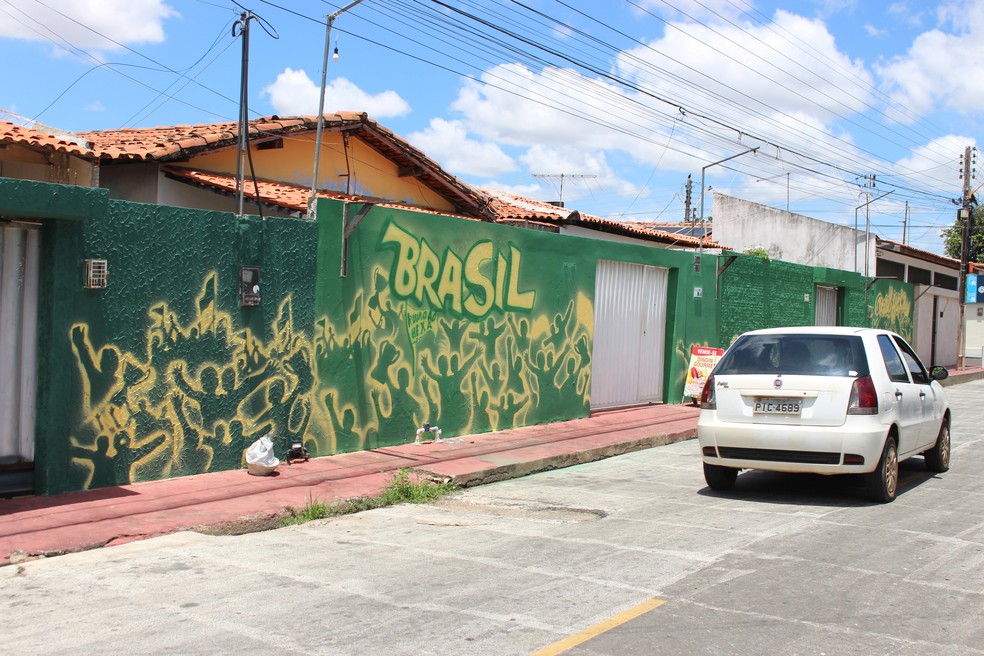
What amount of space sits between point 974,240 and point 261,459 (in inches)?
1833

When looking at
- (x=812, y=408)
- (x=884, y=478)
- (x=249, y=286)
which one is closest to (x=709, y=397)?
(x=812, y=408)

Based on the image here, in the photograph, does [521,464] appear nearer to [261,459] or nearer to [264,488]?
[261,459]

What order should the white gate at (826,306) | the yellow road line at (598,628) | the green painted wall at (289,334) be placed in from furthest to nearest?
the white gate at (826,306), the green painted wall at (289,334), the yellow road line at (598,628)

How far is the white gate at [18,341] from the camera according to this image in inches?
306

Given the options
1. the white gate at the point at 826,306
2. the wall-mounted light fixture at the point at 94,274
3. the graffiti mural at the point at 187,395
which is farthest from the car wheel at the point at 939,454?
the white gate at the point at 826,306

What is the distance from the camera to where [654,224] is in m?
39.6

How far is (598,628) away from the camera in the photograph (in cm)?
496

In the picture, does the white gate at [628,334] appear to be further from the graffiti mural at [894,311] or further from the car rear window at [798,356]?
the graffiti mural at [894,311]

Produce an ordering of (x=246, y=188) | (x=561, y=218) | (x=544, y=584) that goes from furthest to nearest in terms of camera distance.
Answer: (x=561, y=218) → (x=246, y=188) → (x=544, y=584)

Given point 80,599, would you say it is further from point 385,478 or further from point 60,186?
point 385,478

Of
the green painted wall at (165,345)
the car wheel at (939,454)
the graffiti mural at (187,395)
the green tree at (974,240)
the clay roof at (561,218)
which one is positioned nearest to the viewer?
the green painted wall at (165,345)

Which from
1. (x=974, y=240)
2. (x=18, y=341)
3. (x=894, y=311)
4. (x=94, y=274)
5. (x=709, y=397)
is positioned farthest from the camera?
(x=974, y=240)

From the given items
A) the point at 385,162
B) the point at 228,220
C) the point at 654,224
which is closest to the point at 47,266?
the point at 228,220

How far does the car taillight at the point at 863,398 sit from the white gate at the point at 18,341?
7175 mm
